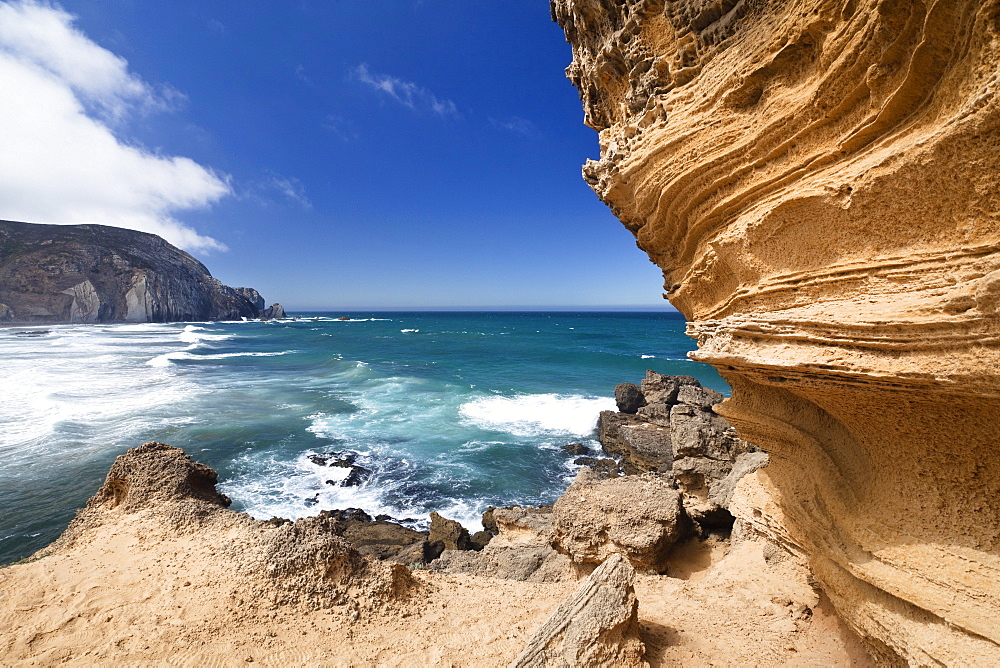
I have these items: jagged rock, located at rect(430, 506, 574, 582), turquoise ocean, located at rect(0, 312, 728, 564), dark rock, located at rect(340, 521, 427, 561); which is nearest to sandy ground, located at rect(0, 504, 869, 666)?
jagged rock, located at rect(430, 506, 574, 582)

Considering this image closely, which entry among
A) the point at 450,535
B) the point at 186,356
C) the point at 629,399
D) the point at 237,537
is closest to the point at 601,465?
the point at 629,399

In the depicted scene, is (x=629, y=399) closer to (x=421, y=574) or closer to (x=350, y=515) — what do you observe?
(x=350, y=515)

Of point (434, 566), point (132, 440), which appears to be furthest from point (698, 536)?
point (132, 440)

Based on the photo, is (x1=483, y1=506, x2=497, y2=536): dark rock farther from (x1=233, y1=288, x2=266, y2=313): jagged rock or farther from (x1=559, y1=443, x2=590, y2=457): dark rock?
(x1=233, y1=288, x2=266, y2=313): jagged rock

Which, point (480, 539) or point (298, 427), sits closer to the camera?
point (480, 539)

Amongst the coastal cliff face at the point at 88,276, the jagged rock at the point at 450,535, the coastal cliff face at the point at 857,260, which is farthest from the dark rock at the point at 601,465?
the coastal cliff face at the point at 88,276

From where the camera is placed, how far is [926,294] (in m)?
2.26

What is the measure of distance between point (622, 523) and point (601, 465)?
750cm

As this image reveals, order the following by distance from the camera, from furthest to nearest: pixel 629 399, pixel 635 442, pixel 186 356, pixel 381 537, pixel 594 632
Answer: pixel 186 356, pixel 629 399, pixel 635 442, pixel 381 537, pixel 594 632

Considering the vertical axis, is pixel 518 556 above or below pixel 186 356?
below

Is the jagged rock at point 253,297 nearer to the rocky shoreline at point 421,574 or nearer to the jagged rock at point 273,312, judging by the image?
the jagged rock at point 273,312

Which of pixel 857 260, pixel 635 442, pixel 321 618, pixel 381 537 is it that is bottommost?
pixel 381 537

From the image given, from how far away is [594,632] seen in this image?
3.32m

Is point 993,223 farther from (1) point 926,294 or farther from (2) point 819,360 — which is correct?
(2) point 819,360
